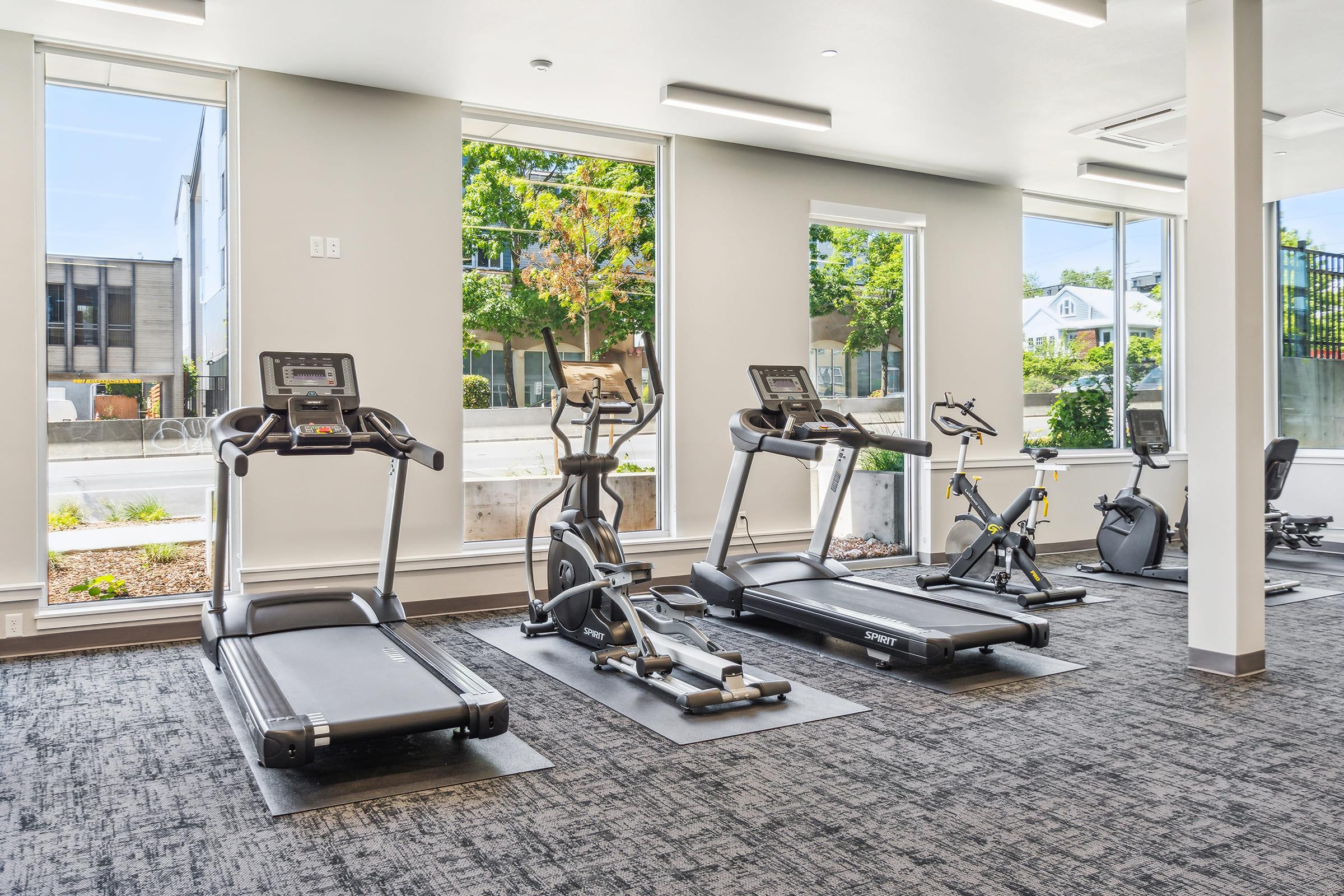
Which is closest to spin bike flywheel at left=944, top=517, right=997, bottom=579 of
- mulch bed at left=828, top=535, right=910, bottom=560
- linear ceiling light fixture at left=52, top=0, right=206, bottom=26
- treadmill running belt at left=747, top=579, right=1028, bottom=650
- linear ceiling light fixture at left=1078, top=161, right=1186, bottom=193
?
mulch bed at left=828, top=535, right=910, bottom=560

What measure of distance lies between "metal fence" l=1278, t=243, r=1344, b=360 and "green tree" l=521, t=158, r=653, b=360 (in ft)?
20.5

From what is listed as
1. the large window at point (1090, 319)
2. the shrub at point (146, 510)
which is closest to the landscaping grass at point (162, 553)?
the shrub at point (146, 510)

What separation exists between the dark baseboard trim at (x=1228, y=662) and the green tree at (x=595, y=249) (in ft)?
12.4

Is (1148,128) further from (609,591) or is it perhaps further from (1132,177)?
(609,591)

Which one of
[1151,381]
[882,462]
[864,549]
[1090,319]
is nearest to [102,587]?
[864,549]

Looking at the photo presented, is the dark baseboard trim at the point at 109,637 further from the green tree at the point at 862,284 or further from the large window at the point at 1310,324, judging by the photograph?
the large window at the point at 1310,324

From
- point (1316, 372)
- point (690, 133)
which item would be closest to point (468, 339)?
point (690, 133)

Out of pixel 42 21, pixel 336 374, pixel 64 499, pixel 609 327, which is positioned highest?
pixel 42 21

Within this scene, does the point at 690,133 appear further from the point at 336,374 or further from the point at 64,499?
the point at 64,499

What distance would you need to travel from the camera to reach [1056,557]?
7742 millimetres

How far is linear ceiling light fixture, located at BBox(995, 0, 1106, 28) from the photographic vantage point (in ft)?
13.4

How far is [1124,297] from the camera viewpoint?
862cm

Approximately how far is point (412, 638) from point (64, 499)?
2.23 m

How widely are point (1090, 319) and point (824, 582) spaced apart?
4.60m
